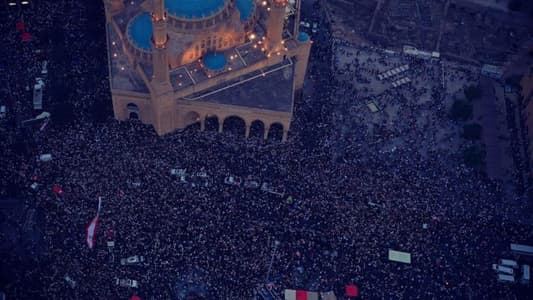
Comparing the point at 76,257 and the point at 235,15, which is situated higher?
the point at 235,15

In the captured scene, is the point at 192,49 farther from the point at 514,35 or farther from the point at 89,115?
the point at 514,35

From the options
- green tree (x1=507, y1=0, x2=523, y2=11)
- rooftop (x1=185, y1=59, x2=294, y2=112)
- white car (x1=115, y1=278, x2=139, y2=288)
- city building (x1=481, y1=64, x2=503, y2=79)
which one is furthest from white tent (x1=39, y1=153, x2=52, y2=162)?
green tree (x1=507, y1=0, x2=523, y2=11)

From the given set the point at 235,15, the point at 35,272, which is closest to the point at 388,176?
the point at 235,15

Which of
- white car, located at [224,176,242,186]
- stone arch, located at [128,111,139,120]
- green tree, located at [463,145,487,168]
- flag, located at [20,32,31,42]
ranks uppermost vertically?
flag, located at [20,32,31,42]

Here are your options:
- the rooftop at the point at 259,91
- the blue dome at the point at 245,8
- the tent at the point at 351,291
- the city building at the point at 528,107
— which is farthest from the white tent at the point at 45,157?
the city building at the point at 528,107

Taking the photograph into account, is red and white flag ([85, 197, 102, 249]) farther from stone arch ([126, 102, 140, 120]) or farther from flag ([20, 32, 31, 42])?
flag ([20, 32, 31, 42])
